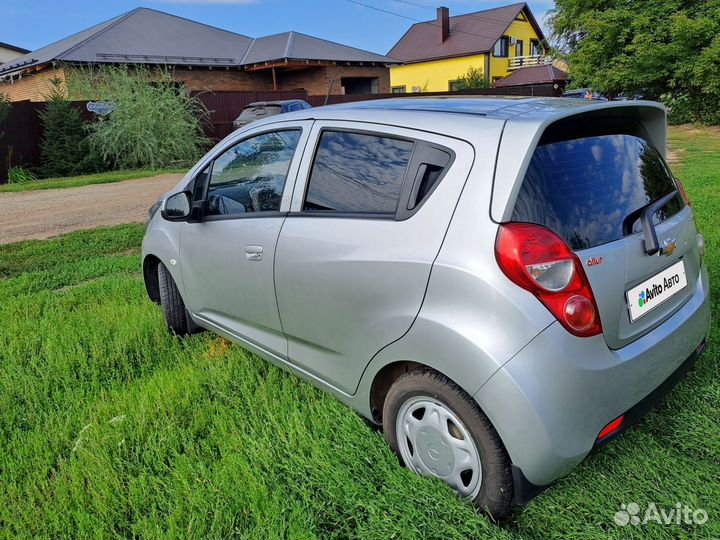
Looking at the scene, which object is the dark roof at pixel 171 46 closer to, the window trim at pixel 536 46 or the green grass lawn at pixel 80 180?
the green grass lawn at pixel 80 180

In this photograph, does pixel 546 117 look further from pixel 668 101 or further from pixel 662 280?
pixel 668 101

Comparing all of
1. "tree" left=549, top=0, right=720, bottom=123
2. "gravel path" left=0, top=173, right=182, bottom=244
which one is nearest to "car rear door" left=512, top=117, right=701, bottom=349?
"gravel path" left=0, top=173, right=182, bottom=244

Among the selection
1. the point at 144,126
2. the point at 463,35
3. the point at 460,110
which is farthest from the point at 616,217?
the point at 463,35

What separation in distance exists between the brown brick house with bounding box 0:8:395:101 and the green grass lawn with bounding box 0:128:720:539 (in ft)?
79.0

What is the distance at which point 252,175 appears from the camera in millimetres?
3256

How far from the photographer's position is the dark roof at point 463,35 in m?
44.7

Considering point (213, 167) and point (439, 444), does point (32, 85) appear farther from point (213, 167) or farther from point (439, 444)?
point (439, 444)

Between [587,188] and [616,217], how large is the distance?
0.17 meters

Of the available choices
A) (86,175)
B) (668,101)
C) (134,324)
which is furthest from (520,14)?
(134,324)

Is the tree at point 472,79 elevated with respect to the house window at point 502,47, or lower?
lower

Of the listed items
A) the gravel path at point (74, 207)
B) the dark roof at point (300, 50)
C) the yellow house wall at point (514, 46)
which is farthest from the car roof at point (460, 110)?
the yellow house wall at point (514, 46)

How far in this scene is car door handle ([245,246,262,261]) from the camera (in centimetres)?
290

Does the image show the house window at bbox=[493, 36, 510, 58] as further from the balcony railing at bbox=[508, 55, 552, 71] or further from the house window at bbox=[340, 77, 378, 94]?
the house window at bbox=[340, 77, 378, 94]

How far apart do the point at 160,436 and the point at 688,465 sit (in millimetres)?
2411
